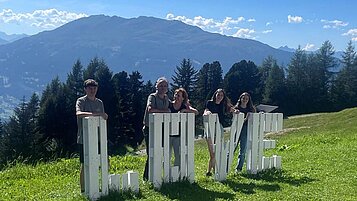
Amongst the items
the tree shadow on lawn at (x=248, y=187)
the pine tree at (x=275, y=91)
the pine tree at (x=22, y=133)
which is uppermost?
the tree shadow on lawn at (x=248, y=187)

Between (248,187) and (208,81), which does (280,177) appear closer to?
(248,187)

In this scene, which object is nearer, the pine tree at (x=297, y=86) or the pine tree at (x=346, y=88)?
the pine tree at (x=346, y=88)

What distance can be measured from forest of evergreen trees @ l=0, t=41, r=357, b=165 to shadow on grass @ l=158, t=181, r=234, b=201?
39.2 meters

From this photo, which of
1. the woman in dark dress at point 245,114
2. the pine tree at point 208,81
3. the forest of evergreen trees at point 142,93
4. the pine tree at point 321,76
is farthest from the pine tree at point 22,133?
the pine tree at point 321,76

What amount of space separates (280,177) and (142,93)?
60.8 meters

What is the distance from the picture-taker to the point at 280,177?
1164 centimetres

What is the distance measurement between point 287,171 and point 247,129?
65.6 inches

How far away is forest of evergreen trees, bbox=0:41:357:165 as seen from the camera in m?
56.7

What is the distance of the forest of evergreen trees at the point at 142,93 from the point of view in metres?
56.7

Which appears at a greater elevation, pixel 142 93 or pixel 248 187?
pixel 248 187

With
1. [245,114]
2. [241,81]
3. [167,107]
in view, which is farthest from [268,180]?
[241,81]

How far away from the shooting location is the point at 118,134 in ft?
204

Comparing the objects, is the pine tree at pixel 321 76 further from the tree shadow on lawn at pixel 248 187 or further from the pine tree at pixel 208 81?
the tree shadow on lawn at pixel 248 187

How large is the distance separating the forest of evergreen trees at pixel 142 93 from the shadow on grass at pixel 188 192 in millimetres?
39209
